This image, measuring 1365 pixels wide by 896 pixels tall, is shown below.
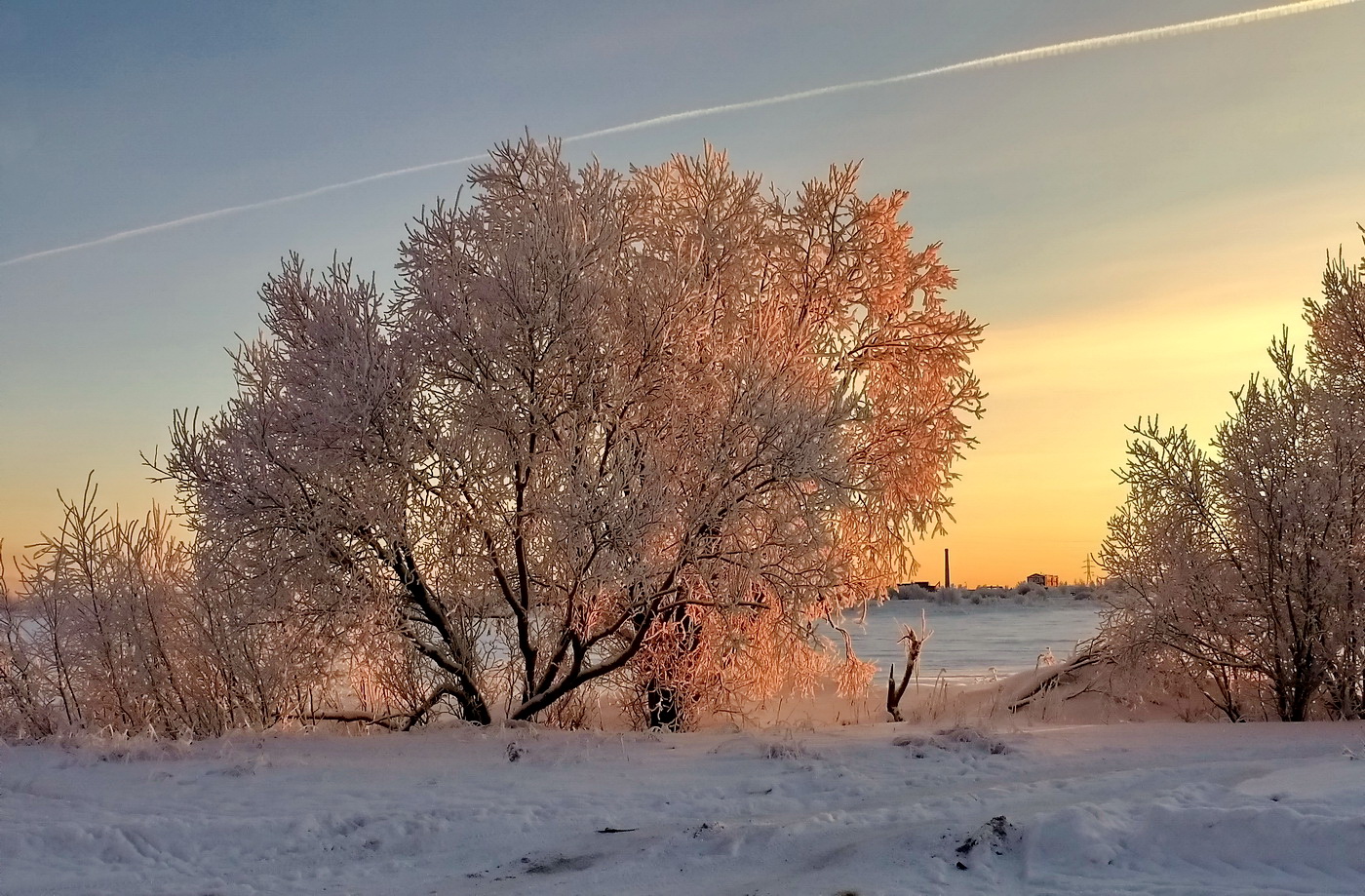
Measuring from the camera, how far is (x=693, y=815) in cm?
603

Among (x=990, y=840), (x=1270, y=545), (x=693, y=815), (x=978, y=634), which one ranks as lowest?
(x=978, y=634)

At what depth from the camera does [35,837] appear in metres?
5.57

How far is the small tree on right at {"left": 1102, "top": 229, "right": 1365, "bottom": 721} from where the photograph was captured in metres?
9.49

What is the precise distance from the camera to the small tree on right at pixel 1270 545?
9.49m

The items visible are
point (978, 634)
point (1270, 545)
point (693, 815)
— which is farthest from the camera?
point (978, 634)

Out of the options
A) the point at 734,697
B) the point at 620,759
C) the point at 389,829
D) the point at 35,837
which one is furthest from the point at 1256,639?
the point at 35,837

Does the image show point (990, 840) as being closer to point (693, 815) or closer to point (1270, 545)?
point (693, 815)

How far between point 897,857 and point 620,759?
3.19 meters

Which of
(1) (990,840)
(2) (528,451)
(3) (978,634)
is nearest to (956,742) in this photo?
(1) (990,840)

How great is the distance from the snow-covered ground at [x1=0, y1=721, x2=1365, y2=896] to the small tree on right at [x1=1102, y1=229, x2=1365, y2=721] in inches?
67.5

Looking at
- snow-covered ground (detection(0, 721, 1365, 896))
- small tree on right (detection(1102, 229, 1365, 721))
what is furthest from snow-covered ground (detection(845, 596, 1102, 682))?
snow-covered ground (detection(0, 721, 1365, 896))

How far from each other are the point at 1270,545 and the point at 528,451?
6.94 m

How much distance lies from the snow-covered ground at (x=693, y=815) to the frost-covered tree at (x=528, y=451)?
139 cm

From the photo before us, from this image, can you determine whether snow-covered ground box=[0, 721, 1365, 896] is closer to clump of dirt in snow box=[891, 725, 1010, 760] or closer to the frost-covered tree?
clump of dirt in snow box=[891, 725, 1010, 760]
